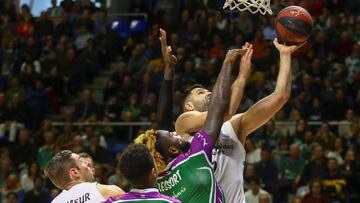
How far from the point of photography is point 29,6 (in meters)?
20.0

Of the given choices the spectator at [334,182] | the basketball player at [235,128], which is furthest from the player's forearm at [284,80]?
Result: the spectator at [334,182]

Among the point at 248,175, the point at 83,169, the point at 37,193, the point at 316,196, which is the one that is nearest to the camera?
the point at 83,169

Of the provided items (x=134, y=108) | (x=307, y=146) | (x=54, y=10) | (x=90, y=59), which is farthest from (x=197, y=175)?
(x=54, y=10)

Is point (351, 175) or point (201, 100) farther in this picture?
point (351, 175)

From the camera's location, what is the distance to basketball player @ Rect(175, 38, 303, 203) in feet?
17.6

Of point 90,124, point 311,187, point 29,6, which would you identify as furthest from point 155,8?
point 311,187

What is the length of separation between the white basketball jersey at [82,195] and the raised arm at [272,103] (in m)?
1.07

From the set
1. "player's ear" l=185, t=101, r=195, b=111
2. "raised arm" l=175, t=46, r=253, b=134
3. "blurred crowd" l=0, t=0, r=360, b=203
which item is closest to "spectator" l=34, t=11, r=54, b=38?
"blurred crowd" l=0, t=0, r=360, b=203

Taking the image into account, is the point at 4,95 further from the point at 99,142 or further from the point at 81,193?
the point at 81,193

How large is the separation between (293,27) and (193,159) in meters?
1.20

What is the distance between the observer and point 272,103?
17.6 feet

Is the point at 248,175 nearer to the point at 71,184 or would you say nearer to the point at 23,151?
the point at 23,151

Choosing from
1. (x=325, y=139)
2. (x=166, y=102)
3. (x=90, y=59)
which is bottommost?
(x=325, y=139)

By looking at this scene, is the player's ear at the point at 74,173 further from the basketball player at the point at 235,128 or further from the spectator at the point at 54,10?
the spectator at the point at 54,10
